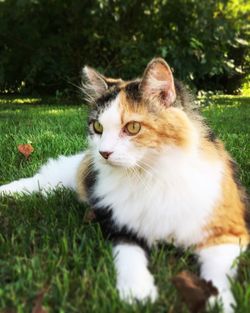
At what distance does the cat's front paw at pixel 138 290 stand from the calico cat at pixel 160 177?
21 centimetres

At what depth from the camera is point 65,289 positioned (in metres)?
1.78

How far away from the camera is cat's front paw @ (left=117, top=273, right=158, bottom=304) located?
1716mm

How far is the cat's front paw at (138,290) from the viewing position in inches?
67.6

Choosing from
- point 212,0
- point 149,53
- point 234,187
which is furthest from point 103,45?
point 234,187

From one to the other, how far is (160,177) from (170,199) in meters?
0.11

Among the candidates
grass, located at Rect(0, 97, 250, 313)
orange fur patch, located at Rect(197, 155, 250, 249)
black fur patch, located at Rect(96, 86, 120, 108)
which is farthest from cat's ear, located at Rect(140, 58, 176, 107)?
grass, located at Rect(0, 97, 250, 313)

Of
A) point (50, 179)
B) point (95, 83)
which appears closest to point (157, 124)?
point (95, 83)

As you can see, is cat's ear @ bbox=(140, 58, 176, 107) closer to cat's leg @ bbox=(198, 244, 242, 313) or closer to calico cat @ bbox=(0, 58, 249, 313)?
calico cat @ bbox=(0, 58, 249, 313)

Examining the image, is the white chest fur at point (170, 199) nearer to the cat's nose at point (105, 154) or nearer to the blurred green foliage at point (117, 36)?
the cat's nose at point (105, 154)

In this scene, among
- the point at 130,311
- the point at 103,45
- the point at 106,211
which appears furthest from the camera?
the point at 103,45

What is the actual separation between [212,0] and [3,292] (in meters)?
8.12

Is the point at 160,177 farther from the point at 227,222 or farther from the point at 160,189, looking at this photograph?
the point at 227,222

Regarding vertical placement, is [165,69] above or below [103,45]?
above

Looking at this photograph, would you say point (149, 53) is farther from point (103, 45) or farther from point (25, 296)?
point (25, 296)
